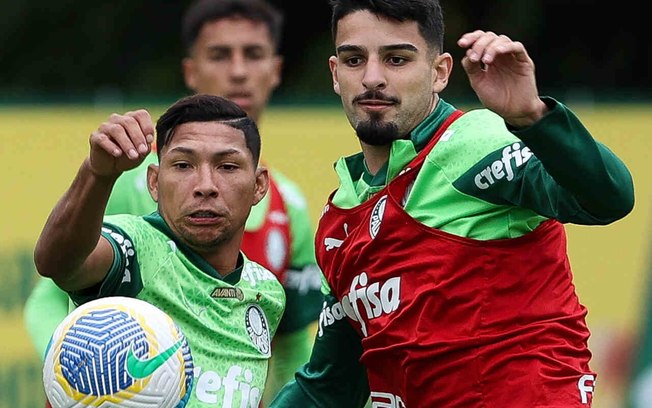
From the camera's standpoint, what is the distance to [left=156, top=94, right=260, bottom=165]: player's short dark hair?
4707 millimetres

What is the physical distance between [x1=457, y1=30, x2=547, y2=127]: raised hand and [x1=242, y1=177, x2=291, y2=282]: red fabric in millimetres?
2517


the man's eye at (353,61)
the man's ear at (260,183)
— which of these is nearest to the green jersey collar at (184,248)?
the man's ear at (260,183)

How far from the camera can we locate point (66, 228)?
4.10 meters

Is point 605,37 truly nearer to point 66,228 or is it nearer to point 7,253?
point 7,253

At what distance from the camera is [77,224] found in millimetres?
4090

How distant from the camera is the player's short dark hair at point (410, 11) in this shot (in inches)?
182

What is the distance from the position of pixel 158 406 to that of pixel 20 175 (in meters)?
5.34

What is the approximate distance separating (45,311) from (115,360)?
2.12 meters

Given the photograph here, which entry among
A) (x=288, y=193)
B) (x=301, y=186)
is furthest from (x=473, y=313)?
(x=301, y=186)

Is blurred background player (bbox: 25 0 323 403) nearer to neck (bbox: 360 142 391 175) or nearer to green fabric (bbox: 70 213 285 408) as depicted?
green fabric (bbox: 70 213 285 408)

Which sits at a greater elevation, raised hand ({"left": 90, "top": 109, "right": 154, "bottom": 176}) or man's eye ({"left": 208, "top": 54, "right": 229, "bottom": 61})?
man's eye ({"left": 208, "top": 54, "right": 229, "bottom": 61})

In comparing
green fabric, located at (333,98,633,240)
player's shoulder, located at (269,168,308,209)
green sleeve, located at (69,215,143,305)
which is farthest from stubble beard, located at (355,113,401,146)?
player's shoulder, located at (269,168,308,209)

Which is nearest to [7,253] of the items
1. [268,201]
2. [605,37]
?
[268,201]

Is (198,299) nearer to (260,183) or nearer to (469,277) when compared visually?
(260,183)
